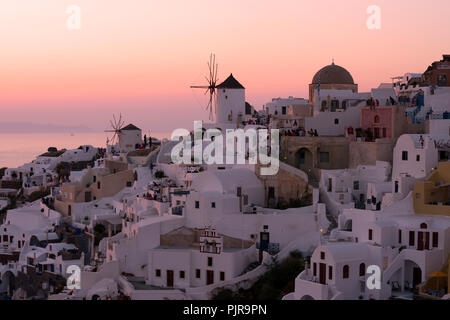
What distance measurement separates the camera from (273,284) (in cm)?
2722

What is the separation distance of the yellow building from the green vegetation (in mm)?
4584

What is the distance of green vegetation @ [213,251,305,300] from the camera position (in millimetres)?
26806

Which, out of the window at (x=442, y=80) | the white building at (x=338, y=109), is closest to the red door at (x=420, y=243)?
the white building at (x=338, y=109)

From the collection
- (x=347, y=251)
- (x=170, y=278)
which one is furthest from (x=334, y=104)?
(x=347, y=251)

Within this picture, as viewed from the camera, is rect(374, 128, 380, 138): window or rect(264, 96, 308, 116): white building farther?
rect(264, 96, 308, 116): white building

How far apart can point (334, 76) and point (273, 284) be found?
17.4 meters

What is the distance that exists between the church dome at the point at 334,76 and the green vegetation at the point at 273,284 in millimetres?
15903

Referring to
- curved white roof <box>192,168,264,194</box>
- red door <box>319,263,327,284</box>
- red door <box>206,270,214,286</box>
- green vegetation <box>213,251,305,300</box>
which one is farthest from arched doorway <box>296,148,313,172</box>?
red door <box>319,263,327,284</box>

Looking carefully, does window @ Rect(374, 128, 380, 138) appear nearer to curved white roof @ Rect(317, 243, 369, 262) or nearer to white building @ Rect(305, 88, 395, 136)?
white building @ Rect(305, 88, 395, 136)

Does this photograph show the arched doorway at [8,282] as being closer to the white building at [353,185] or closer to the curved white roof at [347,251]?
the white building at [353,185]

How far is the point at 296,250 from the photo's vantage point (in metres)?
28.7

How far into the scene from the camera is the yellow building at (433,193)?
27406mm

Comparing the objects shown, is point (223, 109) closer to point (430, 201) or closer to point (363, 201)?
point (363, 201)

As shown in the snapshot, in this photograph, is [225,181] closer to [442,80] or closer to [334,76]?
[334,76]
